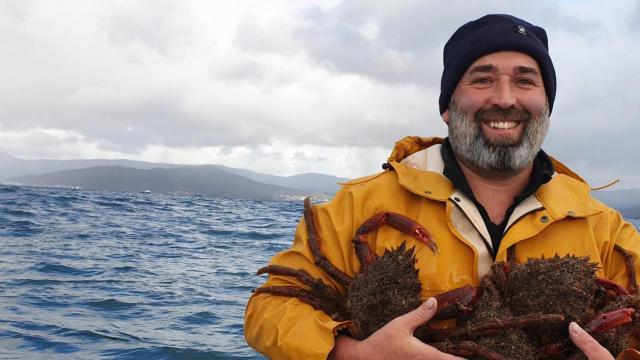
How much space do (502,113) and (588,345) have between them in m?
1.70

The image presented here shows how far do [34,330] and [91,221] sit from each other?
1790 cm

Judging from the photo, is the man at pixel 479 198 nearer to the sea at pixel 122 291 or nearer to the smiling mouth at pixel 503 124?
the smiling mouth at pixel 503 124

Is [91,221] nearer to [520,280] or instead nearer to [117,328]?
[117,328]

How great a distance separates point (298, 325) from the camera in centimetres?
327

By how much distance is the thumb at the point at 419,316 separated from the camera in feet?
9.70

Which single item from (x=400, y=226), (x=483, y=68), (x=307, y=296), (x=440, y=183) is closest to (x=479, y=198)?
(x=440, y=183)

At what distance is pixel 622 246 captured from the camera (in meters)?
3.84

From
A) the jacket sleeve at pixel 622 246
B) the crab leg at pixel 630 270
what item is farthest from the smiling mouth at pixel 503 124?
the crab leg at pixel 630 270

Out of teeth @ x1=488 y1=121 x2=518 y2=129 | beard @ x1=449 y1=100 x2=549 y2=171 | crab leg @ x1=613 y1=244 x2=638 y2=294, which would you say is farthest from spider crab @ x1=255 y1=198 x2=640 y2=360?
teeth @ x1=488 y1=121 x2=518 y2=129

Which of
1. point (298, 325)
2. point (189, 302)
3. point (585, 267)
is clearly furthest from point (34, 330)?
point (585, 267)

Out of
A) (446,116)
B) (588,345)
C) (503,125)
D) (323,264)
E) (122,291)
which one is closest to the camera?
(588,345)

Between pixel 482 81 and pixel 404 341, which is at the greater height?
pixel 482 81

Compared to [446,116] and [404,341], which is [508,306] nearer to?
[404,341]

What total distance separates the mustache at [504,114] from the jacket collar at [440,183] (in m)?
0.46
